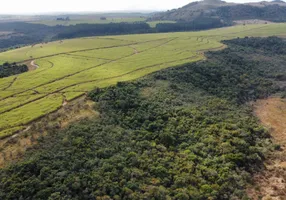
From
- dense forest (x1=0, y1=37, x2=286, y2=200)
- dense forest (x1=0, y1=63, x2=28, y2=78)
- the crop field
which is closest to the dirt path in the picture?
dense forest (x1=0, y1=37, x2=286, y2=200)

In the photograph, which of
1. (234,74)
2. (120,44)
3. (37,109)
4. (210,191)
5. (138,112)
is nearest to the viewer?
(210,191)

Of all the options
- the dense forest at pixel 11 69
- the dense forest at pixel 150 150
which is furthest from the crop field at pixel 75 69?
the dense forest at pixel 150 150

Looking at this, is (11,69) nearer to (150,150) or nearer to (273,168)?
(150,150)

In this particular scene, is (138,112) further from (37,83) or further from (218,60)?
(218,60)

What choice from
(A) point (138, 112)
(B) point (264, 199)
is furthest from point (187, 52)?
(B) point (264, 199)

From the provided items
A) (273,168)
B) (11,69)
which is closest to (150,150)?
(273,168)

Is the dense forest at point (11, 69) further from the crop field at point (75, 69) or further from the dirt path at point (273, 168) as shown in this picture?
the dirt path at point (273, 168)
